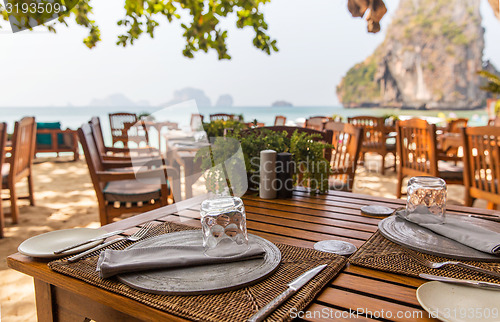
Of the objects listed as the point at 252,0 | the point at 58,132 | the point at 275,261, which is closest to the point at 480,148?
the point at 252,0

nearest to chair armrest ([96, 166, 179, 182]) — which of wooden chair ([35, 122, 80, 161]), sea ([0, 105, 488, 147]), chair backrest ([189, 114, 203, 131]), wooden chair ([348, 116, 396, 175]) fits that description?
chair backrest ([189, 114, 203, 131])

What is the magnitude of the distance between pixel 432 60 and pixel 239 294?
123ft

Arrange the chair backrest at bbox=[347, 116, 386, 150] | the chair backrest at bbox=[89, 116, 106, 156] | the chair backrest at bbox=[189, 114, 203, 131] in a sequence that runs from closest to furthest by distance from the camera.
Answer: the chair backrest at bbox=[189, 114, 203, 131], the chair backrest at bbox=[89, 116, 106, 156], the chair backrest at bbox=[347, 116, 386, 150]

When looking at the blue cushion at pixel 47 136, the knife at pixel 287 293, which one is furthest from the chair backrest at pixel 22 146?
the blue cushion at pixel 47 136

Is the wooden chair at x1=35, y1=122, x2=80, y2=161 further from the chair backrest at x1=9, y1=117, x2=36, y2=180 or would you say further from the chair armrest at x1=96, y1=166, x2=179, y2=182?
the chair armrest at x1=96, y1=166, x2=179, y2=182

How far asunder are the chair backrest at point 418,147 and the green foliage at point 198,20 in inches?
84.1

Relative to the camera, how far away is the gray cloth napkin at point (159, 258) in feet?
2.28

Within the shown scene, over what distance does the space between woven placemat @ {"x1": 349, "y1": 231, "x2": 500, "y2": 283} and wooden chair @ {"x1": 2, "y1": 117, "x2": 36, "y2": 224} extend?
3170mm

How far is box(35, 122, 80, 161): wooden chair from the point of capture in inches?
283

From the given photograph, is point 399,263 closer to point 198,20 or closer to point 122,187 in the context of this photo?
point 198,20

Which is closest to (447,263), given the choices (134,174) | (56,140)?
(134,174)

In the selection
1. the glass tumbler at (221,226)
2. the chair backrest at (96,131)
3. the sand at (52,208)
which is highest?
the chair backrest at (96,131)

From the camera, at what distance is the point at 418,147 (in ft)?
10.6

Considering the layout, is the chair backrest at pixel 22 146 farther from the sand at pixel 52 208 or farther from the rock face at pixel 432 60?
the rock face at pixel 432 60
